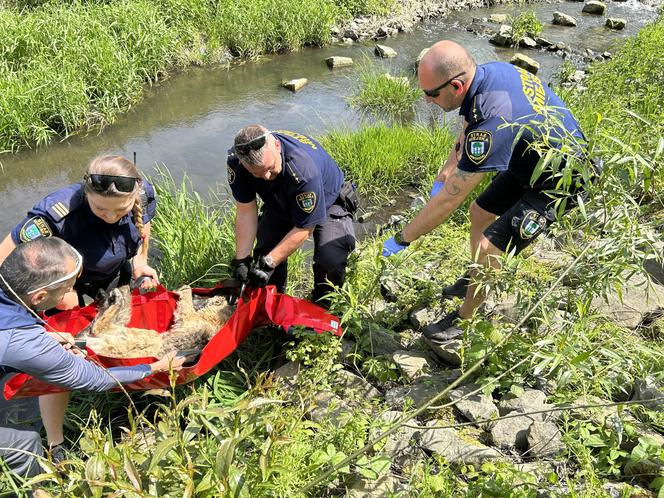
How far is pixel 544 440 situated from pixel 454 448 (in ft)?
1.46

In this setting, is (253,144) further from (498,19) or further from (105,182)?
(498,19)

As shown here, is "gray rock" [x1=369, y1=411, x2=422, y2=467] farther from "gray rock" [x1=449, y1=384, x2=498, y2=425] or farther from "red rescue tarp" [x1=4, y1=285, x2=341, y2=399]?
"red rescue tarp" [x1=4, y1=285, x2=341, y2=399]

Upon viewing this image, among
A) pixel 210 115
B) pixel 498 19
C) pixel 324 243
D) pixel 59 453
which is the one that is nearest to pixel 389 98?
pixel 210 115

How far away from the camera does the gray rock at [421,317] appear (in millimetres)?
3754

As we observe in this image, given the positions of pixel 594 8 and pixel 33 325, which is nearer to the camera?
pixel 33 325

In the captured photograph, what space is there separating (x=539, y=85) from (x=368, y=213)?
9.95 ft

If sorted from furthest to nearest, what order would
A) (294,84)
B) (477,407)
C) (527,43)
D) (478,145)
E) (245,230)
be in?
(527,43), (294,84), (245,230), (478,145), (477,407)

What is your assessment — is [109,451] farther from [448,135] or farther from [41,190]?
[448,135]

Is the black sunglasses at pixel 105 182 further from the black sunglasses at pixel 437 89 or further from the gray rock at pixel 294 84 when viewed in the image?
the gray rock at pixel 294 84

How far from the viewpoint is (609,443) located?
2.38 meters

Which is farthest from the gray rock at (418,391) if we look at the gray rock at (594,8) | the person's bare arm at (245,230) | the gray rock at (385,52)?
the gray rock at (594,8)

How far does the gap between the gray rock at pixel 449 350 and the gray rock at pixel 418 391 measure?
185 mm

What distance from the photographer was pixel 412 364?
321 cm

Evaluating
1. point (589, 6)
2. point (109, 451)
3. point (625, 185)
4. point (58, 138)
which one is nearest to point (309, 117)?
point (58, 138)
